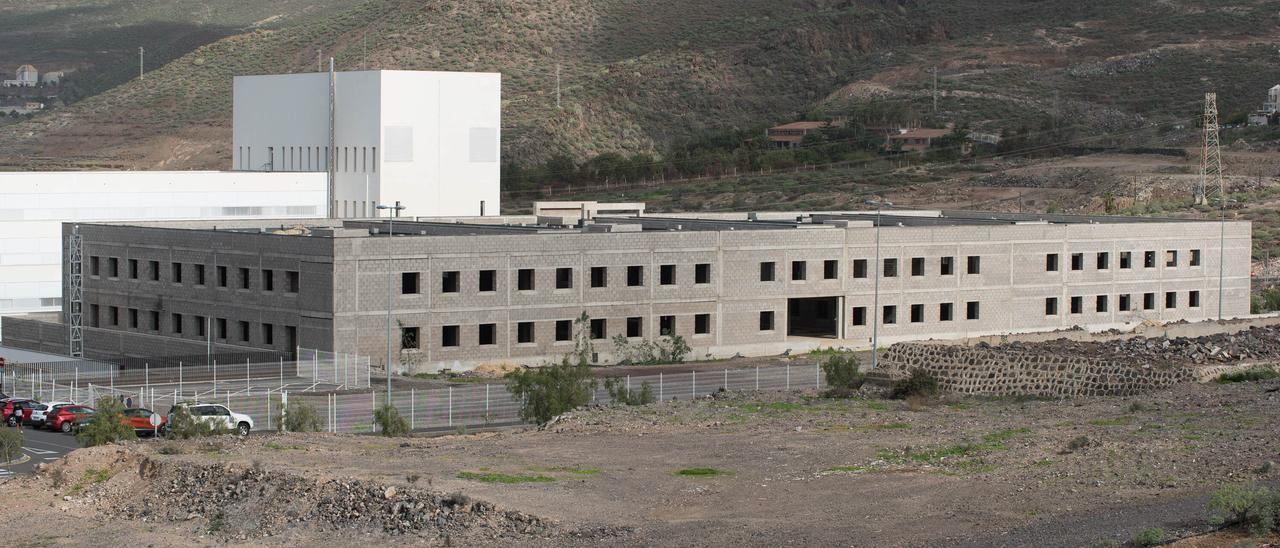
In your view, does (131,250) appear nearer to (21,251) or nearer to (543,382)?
(21,251)

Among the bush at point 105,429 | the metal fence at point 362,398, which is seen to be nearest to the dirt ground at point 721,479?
the bush at point 105,429

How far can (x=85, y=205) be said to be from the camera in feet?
252

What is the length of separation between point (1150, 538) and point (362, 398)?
3213cm

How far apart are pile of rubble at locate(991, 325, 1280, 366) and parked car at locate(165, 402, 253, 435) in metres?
24.6

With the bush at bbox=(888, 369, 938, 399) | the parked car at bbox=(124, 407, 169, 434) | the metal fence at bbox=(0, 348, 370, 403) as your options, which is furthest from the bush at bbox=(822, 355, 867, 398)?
the parked car at bbox=(124, 407, 169, 434)

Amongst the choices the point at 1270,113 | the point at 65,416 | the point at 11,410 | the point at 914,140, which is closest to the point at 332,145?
the point at 11,410

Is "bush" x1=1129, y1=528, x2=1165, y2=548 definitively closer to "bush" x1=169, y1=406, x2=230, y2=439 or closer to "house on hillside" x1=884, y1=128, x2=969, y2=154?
"bush" x1=169, y1=406, x2=230, y2=439

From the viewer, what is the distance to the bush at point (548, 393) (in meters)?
44.6

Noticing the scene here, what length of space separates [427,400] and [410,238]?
1030 cm

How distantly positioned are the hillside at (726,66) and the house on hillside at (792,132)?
5.56 metres

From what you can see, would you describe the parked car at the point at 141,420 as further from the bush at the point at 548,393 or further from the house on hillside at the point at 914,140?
the house on hillside at the point at 914,140

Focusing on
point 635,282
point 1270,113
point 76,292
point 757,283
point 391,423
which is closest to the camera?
point 391,423

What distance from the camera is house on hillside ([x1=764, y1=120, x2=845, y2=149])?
15738cm

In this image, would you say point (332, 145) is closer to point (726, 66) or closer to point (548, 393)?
point (548, 393)
